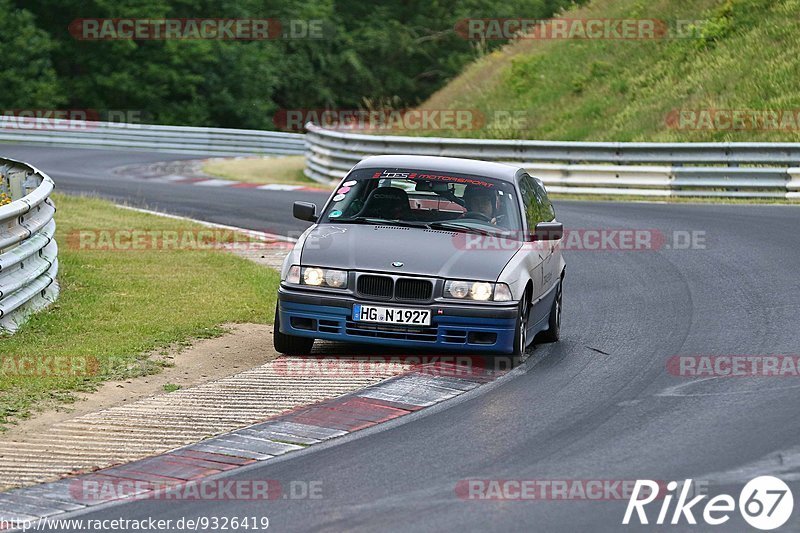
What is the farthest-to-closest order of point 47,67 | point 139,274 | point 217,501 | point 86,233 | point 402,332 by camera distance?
point 47,67
point 86,233
point 139,274
point 402,332
point 217,501

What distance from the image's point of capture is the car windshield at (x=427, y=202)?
10.9m

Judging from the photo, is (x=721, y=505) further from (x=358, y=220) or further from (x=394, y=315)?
(x=358, y=220)

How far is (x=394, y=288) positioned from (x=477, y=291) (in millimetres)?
628

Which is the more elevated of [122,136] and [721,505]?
[721,505]

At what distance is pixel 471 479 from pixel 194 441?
1897 millimetres

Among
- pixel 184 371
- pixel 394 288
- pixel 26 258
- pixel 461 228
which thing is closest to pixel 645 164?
pixel 461 228

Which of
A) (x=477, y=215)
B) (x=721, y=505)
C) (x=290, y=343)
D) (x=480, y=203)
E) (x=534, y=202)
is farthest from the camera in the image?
(x=534, y=202)

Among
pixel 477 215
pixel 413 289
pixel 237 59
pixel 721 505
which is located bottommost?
pixel 721 505

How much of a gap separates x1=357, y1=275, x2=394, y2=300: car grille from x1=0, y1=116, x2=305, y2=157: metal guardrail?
97.7 feet

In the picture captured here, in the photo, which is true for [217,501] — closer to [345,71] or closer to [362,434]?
[362,434]

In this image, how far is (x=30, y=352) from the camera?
1023 cm

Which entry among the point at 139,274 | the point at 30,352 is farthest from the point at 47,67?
the point at 30,352

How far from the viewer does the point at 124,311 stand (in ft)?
40.3

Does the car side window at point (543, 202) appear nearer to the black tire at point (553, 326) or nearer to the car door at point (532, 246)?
the car door at point (532, 246)
